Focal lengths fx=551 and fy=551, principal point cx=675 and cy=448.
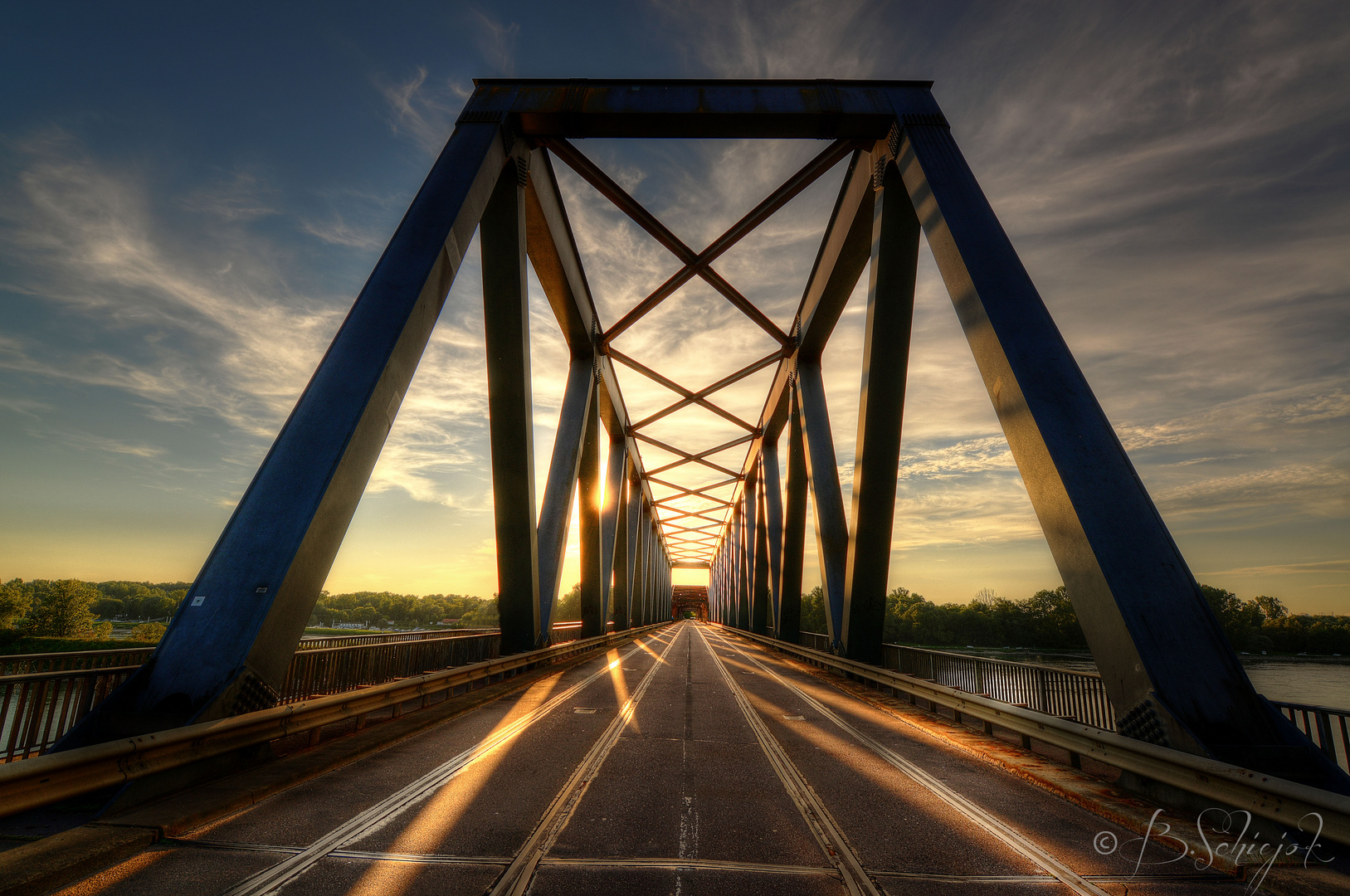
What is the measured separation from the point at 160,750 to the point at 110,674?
2.62 m

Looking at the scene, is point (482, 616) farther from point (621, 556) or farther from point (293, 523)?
point (293, 523)

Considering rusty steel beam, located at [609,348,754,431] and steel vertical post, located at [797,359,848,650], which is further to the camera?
rusty steel beam, located at [609,348,754,431]

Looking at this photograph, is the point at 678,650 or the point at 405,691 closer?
the point at 405,691

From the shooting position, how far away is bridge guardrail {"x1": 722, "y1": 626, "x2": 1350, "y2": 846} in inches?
133

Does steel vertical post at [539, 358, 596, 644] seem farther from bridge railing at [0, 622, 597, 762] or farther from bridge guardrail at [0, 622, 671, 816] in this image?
bridge guardrail at [0, 622, 671, 816]

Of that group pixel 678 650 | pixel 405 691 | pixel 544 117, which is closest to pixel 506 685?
pixel 405 691

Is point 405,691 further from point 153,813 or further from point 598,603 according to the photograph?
point 598,603

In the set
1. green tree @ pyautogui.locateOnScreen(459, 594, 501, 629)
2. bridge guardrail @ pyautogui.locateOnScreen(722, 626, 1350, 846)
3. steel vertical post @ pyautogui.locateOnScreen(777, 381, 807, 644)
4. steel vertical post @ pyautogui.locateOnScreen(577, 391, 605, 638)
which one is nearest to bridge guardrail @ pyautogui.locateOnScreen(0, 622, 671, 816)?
bridge guardrail @ pyautogui.locateOnScreen(722, 626, 1350, 846)

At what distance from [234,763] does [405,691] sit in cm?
274

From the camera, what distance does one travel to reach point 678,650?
24.5m

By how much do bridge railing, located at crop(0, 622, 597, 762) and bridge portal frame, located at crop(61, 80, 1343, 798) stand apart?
47.3 inches

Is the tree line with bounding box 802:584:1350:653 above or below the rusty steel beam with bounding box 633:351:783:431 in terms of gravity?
below

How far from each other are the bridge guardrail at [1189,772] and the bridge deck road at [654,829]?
26.0 inches

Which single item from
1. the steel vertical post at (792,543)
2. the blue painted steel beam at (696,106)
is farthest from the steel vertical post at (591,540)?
the blue painted steel beam at (696,106)
